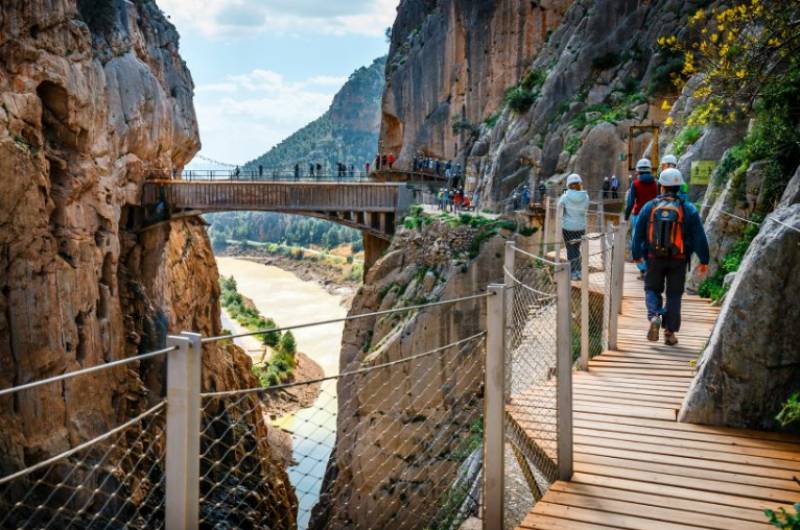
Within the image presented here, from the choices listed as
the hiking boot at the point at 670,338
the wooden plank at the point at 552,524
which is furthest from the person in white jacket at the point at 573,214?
the wooden plank at the point at 552,524

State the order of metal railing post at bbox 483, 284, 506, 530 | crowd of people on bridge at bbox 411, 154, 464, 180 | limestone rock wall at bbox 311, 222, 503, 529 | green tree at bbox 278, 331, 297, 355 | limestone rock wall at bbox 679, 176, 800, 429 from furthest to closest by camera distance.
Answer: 1. green tree at bbox 278, 331, 297, 355
2. crowd of people on bridge at bbox 411, 154, 464, 180
3. limestone rock wall at bbox 311, 222, 503, 529
4. limestone rock wall at bbox 679, 176, 800, 429
5. metal railing post at bbox 483, 284, 506, 530

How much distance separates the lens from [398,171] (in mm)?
40625

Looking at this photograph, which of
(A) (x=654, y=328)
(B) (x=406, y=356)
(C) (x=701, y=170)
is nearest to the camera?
(A) (x=654, y=328)

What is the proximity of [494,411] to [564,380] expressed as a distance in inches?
29.1

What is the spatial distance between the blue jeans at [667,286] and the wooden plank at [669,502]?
3248mm

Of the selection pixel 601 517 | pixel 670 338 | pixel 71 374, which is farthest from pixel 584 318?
pixel 71 374

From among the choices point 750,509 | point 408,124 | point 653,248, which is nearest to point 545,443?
point 750,509

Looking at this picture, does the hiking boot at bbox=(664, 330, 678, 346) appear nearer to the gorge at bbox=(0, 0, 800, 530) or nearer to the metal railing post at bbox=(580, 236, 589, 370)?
the gorge at bbox=(0, 0, 800, 530)

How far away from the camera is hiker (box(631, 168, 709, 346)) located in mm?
7406

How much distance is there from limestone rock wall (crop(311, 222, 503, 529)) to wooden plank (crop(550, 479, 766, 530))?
1091cm

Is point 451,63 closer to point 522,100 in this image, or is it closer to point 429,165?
point 429,165

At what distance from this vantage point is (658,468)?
5.09m

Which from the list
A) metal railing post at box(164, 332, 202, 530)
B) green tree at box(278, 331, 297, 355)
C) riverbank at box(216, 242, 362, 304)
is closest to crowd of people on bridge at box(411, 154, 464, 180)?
green tree at box(278, 331, 297, 355)

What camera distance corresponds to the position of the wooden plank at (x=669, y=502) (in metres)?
4.29
